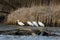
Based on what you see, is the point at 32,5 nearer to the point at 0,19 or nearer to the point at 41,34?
the point at 0,19

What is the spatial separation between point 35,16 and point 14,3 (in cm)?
513

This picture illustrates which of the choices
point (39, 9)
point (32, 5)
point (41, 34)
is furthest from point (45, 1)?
point (41, 34)

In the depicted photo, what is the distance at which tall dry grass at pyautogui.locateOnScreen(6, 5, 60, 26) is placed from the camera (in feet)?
59.8

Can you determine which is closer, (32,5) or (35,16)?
(35,16)

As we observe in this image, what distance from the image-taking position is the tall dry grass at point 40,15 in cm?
1822

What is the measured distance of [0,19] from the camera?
71.4 ft

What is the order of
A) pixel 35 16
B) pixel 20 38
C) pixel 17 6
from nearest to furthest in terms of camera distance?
1. pixel 20 38
2. pixel 35 16
3. pixel 17 6

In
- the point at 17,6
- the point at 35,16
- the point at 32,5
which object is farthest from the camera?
the point at 17,6

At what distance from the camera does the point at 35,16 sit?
62.4 feet

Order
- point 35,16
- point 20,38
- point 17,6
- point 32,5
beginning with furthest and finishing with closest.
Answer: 1. point 17,6
2. point 32,5
3. point 35,16
4. point 20,38

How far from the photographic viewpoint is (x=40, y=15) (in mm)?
19031

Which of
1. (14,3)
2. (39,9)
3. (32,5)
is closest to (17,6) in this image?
(14,3)

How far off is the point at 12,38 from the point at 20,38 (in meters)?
0.33

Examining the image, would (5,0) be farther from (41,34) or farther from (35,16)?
(41,34)
